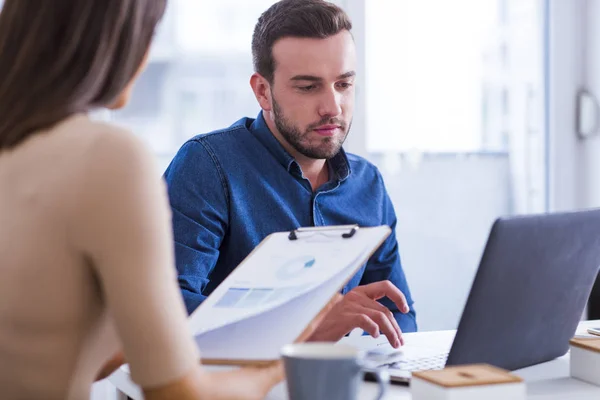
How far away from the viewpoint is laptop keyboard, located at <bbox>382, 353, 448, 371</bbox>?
1.37m

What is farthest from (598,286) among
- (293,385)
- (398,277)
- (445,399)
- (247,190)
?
(293,385)

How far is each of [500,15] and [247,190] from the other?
161 cm

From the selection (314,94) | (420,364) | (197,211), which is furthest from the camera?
(314,94)

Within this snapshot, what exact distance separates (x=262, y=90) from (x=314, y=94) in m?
0.17

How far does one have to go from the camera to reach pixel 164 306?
90 cm

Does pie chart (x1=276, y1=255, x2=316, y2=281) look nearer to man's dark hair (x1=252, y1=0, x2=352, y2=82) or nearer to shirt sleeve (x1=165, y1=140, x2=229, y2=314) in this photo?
shirt sleeve (x1=165, y1=140, x2=229, y2=314)

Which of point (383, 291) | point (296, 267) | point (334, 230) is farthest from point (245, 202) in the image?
point (296, 267)

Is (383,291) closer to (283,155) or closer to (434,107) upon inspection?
(283,155)

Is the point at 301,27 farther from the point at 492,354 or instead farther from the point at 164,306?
the point at 164,306

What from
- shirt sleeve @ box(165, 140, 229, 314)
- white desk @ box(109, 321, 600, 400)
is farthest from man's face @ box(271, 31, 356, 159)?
white desk @ box(109, 321, 600, 400)

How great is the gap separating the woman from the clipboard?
0.12 m

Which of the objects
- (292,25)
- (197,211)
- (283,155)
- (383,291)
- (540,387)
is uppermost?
(292,25)

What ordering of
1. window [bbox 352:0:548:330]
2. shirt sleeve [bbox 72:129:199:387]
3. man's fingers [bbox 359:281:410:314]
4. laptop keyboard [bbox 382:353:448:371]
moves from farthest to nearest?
window [bbox 352:0:548:330] → man's fingers [bbox 359:281:410:314] → laptop keyboard [bbox 382:353:448:371] → shirt sleeve [bbox 72:129:199:387]

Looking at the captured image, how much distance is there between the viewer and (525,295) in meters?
1.25
